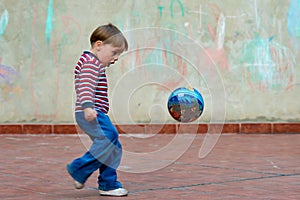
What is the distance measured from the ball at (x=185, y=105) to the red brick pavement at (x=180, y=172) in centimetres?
53

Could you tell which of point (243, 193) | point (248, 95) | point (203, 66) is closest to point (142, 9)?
point (203, 66)

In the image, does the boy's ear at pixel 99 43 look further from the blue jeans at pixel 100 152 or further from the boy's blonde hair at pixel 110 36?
the blue jeans at pixel 100 152

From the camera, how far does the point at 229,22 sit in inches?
407

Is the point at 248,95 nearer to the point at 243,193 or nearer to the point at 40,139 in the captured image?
the point at 40,139

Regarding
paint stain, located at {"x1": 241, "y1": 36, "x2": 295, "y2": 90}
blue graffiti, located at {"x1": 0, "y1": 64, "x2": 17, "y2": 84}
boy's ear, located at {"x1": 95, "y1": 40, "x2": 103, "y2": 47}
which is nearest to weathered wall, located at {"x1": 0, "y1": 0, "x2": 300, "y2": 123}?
paint stain, located at {"x1": 241, "y1": 36, "x2": 295, "y2": 90}

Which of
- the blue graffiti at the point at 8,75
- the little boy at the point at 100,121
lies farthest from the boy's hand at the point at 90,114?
the blue graffiti at the point at 8,75

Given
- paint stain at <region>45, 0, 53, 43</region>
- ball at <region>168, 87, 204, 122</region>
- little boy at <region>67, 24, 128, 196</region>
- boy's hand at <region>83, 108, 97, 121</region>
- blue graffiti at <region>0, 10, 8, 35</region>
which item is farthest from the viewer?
blue graffiti at <region>0, 10, 8, 35</region>

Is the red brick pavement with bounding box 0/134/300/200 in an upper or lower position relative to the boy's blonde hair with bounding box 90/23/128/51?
lower

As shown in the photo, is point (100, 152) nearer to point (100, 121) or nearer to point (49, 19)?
point (100, 121)

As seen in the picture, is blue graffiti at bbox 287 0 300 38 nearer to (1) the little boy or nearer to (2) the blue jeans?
(1) the little boy

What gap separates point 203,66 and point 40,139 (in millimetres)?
2715

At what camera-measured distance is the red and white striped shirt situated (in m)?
4.55

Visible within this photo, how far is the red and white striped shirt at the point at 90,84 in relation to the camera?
14.9 feet

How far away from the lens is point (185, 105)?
5.48 m
